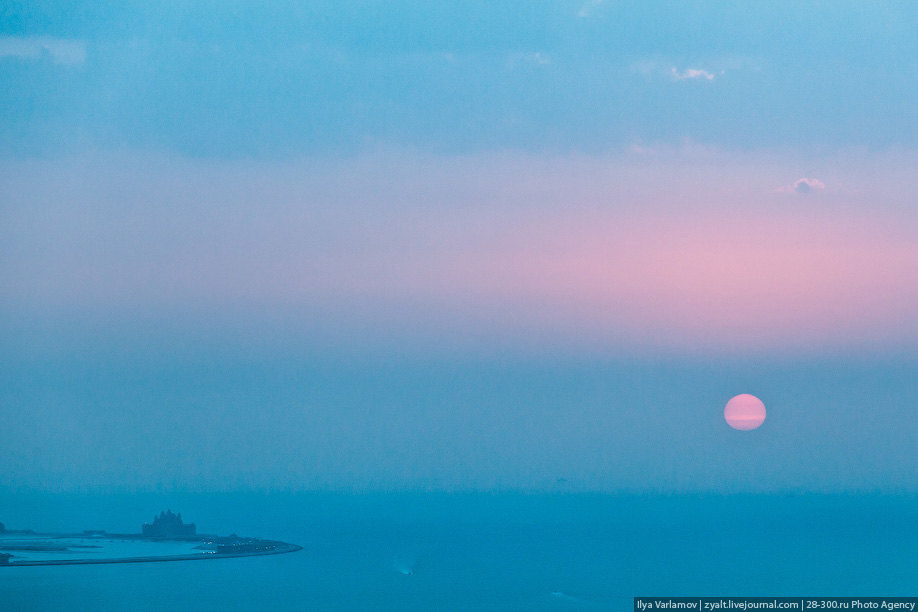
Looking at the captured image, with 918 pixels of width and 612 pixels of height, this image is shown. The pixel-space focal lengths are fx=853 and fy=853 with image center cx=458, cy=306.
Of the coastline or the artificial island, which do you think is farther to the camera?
the artificial island

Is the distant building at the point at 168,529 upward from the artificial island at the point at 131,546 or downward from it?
upward

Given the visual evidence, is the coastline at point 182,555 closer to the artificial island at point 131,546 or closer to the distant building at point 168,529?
the artificial island at point 131,546

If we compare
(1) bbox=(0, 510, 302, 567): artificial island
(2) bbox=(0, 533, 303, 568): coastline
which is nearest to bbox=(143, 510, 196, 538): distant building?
(1) bbox=(0, 510, 302, 567): artificial island

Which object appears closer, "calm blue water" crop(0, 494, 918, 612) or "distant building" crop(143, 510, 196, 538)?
"calm blue water" crop(0, 494, 918, 612)

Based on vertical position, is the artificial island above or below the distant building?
below

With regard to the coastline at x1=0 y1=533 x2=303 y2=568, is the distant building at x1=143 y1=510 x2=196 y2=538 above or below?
above

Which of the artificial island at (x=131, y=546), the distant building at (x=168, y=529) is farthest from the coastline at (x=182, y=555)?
the distant building at (x=168, y=529)

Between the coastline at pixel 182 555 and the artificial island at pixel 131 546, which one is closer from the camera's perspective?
the coastline at pixel 182 555

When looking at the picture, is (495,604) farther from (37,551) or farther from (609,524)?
(609,524)

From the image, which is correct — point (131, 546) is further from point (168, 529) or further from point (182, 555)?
point (182, 555)

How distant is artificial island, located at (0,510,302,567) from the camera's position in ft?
184

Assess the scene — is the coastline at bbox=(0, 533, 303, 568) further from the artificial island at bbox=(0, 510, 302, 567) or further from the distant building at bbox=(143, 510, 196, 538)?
the distant building at bbox=(143, 510, 196, 538)

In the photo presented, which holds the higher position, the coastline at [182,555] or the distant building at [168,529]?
the distant building at [168,529]

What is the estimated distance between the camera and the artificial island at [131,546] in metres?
56.1
